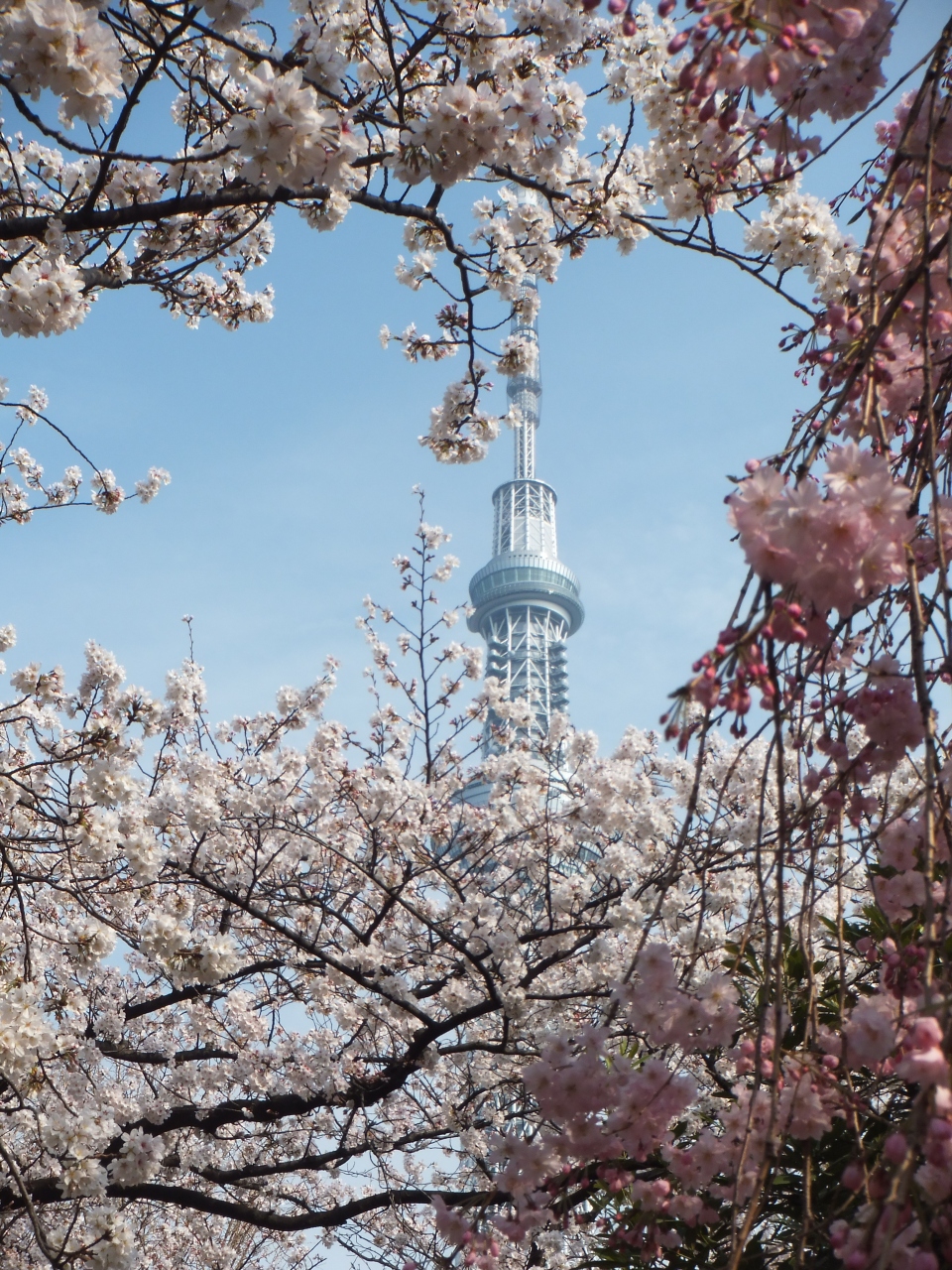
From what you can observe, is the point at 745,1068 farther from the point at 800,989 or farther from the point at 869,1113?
the point at 800,989

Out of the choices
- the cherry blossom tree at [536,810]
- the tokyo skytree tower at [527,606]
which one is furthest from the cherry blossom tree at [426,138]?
the tokyo skytree tower at [527,606]

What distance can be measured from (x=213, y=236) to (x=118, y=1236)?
11.1ft

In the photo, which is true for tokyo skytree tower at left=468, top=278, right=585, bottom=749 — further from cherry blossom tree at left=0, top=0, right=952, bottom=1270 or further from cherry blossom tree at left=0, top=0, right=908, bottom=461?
cherry blossom tree at left=0, top=0, right=908, bottom=461

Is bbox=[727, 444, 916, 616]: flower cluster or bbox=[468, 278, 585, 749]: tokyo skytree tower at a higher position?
bbox=[468, 278, 585, 749]: tokyo skytree tower

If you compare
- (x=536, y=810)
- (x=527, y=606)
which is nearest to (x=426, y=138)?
(x=536, y=810)

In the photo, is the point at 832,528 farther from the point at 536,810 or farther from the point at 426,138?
the point at 536,810

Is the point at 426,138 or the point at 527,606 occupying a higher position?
the point at 527,606

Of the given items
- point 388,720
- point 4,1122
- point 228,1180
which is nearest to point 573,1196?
point 228,1180

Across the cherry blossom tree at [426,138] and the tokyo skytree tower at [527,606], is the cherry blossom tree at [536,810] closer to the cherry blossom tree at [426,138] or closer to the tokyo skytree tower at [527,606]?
the cherry blossom tree at [426,138]

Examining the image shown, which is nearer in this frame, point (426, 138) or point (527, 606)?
point (426, 138)

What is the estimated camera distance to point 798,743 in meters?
1.38

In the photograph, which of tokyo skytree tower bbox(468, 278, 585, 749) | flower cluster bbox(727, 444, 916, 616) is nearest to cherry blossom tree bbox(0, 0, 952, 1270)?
flower cluster bbox(727, 444, 916, 616)

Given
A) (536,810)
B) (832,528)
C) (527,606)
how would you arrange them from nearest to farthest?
1. (832,528)
2. (536,810)
3. (527,606)

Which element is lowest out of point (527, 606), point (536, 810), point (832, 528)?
point (832, 528)
